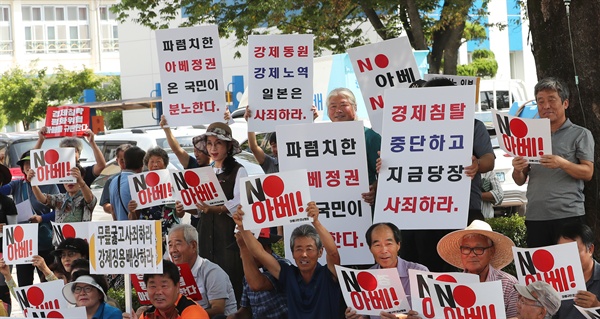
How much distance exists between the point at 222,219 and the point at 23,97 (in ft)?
148

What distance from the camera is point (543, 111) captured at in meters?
8.12

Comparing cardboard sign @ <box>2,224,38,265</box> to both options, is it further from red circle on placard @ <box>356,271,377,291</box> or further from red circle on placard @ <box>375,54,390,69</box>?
red circle on placard @ <box>356,271,377,291</box>

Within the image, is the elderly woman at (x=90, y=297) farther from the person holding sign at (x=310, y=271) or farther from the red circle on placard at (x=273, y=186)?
the red circle on placard at (x=273, y=186)

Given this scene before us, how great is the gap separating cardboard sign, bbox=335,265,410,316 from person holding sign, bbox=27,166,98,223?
4095 mm

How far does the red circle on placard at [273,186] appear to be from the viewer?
7723 mm

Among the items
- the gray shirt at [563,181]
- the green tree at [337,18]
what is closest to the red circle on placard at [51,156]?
the gray shirt at [563,181]

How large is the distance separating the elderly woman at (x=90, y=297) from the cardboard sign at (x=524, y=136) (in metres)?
3.00

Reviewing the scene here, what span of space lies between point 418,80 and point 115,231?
2655mm

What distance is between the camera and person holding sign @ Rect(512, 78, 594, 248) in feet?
26.4

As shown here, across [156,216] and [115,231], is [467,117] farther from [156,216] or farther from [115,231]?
[156,216]

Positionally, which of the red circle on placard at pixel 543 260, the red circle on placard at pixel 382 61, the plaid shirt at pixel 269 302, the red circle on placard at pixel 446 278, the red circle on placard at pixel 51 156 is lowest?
the plaid shirt at pixel 269 302

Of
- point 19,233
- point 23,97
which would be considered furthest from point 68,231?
point 23,97

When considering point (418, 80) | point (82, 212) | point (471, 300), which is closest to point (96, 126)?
point (82, 212)

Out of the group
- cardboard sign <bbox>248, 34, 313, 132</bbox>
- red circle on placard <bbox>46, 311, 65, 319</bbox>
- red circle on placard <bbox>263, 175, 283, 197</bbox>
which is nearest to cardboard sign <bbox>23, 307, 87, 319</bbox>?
red circle on placard <bbox>46, 311, 65, 319</bbox>
